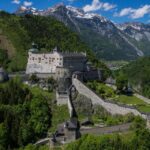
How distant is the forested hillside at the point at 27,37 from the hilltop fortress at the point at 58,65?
50.2ft

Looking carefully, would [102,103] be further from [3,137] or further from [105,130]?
[3,137]

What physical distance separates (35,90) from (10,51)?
46803 mm

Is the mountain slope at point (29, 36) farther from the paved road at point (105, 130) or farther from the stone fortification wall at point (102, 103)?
the paved road at point (105, 130)

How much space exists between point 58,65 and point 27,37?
53211 mm

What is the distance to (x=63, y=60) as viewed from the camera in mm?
97750

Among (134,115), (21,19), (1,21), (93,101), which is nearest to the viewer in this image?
(134,115)

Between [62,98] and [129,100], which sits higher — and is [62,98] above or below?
above

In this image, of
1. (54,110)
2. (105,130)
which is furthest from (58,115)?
(105,130)

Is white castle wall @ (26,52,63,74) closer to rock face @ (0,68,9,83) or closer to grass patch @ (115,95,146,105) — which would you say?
rock face @ (0,68,9,83)

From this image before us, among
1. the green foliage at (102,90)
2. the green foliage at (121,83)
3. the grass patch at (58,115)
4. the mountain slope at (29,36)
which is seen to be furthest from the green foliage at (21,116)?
the mountain slope at (29,36)

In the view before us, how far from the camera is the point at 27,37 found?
149 metres

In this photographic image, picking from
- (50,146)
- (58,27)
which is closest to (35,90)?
(50,146)

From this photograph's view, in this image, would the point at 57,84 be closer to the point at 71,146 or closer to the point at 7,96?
the point at 7,96

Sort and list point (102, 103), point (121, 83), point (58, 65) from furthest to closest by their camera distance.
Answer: point (58, 65) < point (121, 83) < point (102, 103)
